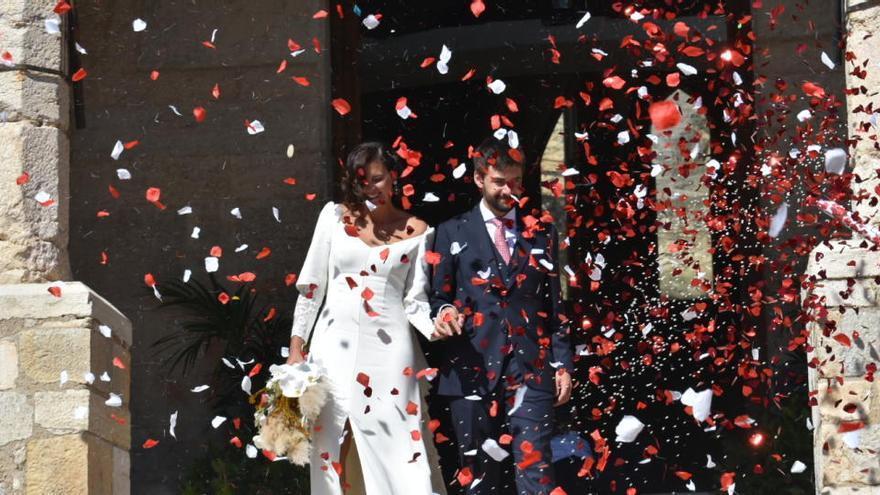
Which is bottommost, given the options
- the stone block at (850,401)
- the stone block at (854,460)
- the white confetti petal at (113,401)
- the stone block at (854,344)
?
the stone block at (854,460)

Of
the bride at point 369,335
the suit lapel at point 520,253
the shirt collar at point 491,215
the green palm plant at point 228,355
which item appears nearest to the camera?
the bride at point 369,335

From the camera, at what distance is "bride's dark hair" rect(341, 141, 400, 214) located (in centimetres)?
668

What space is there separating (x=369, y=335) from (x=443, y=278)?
0.37 metres

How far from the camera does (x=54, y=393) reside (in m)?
6.51

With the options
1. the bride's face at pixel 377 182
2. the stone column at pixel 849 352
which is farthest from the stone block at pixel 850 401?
the bride's face at pixel 377 182

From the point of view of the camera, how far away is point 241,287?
898 centimetres

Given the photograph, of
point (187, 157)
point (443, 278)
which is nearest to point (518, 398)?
point (443, 278)

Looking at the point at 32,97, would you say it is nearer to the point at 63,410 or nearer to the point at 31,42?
the point at 31,42

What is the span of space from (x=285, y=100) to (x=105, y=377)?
3004mm

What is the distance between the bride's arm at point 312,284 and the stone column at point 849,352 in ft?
6.17

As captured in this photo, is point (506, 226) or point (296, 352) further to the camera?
point (506, 226)

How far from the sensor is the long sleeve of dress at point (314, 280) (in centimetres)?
671

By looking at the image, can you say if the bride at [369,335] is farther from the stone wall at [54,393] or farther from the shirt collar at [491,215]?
the stone wall at [54,393]

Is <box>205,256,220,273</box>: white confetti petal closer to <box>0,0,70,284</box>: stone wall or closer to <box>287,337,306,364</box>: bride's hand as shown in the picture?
<box>0,0,70,284</box>: stone wall
